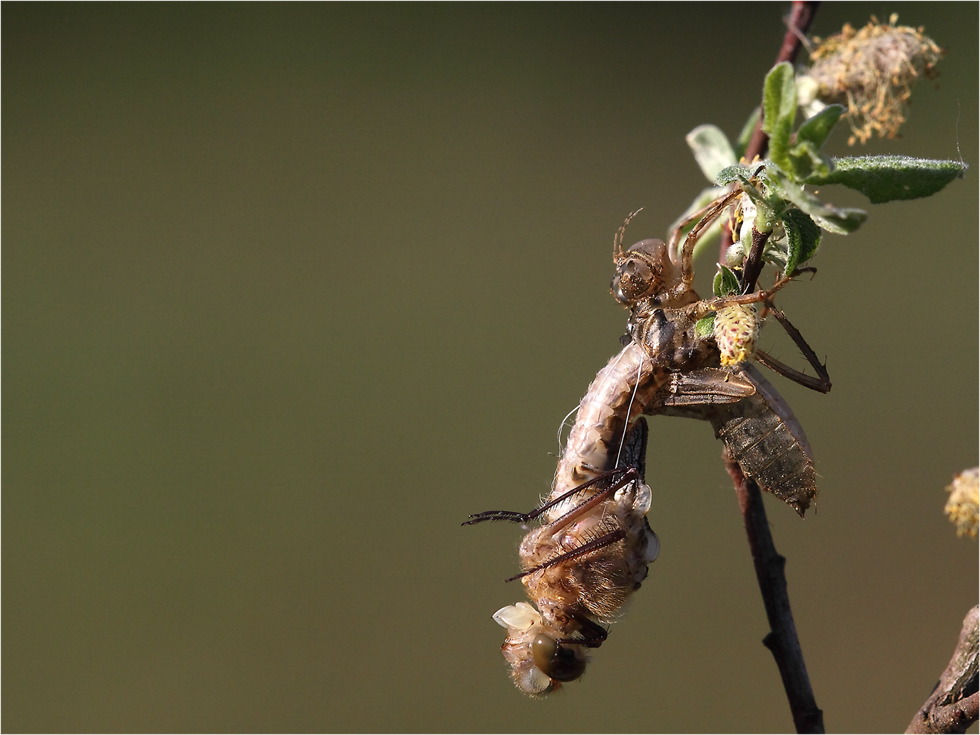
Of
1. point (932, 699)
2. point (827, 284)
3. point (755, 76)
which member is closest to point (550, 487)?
point (932, 699)

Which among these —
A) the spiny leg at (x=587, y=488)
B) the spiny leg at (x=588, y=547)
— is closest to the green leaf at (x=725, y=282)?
the spiny leg at (x=587, y=488)

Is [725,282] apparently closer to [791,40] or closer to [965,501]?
[965,501]

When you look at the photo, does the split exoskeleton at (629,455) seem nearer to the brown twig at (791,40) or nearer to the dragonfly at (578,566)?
the dragonfly at (578,566)

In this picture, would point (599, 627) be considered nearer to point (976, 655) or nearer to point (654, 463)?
point (976, 655)

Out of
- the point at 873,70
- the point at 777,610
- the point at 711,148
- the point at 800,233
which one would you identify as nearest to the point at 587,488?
the point at 777,610

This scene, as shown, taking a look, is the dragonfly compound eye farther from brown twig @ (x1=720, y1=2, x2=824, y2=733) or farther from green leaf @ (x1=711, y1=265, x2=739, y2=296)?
green leaf @ (x1=711, y1=265, x2=739, y2=296)

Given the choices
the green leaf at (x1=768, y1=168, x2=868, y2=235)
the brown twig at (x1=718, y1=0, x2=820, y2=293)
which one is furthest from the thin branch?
the green leaf at (x1=768, y1=168, x2=868, y2=235)
